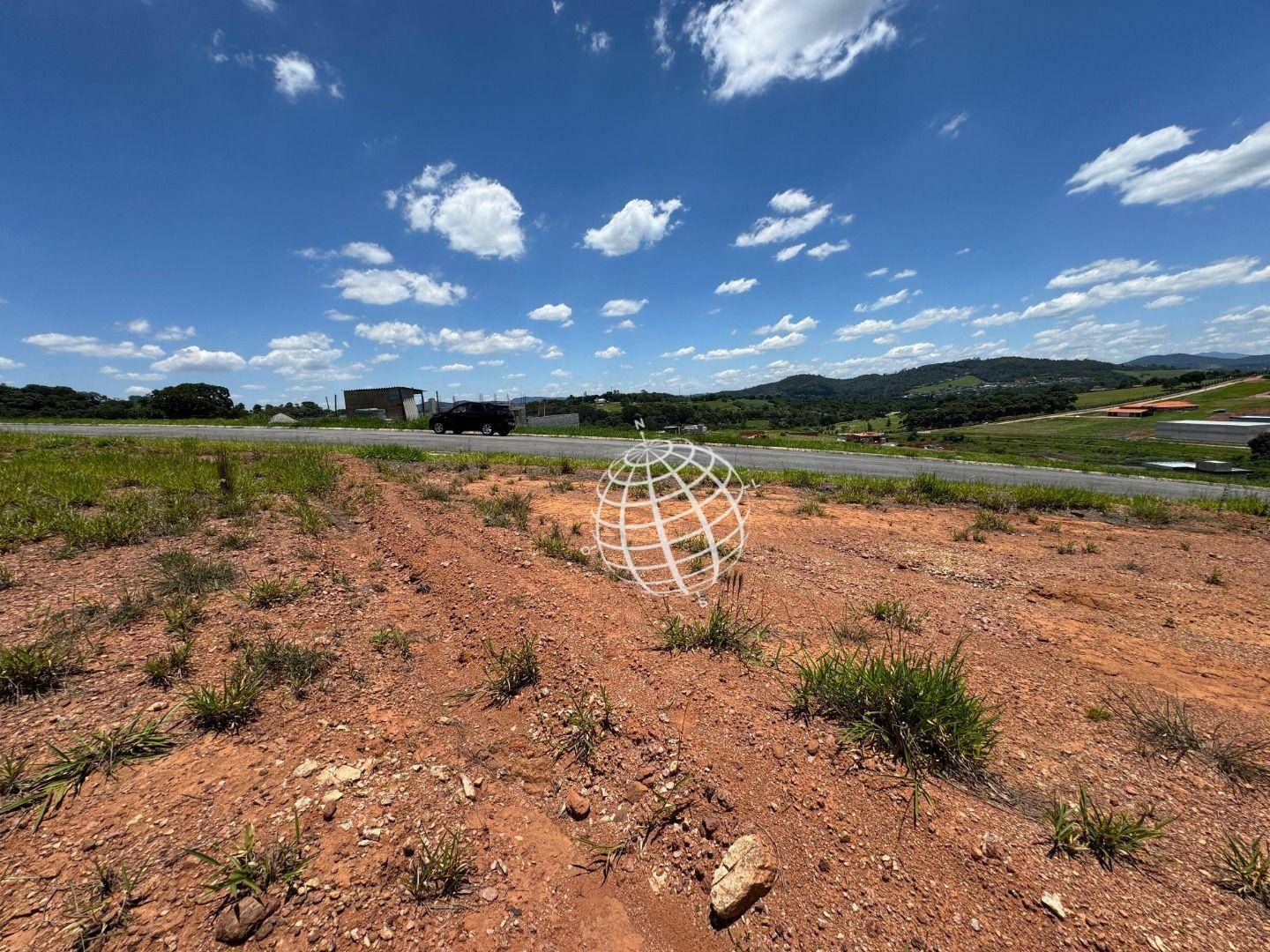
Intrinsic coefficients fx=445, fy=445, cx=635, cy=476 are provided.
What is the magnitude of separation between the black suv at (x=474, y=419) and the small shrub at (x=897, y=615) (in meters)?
23.4

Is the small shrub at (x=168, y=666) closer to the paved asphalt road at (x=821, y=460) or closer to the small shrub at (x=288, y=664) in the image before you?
the small shrub at (x=288, y=664)

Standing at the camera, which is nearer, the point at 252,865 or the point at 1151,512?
the point at 252,865

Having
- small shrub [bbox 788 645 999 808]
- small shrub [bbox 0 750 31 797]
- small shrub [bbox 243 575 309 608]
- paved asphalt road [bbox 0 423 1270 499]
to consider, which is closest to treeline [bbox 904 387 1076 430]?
paved asphalt road [bbox 0 423 1270 499]

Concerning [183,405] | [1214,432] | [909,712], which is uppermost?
[183,405]

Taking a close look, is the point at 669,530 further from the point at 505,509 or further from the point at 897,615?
the point at 897,615

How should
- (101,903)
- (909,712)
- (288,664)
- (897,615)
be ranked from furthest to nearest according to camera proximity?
(897,615)
(288,664)
(909,712)
(101,903)

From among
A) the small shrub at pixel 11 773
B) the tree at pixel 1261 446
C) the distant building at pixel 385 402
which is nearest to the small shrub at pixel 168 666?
the small shrub at pixel 11 773

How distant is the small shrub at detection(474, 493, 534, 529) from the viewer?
685cm

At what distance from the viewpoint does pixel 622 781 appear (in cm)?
260

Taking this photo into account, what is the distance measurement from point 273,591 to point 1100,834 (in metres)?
6.19

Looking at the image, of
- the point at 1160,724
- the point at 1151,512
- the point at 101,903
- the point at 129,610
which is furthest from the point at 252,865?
the point at 1151,512

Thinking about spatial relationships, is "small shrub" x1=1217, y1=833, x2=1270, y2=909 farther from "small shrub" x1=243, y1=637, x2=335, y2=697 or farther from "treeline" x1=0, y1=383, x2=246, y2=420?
"treeline" x1=0, y1=383, x2=246, y2=420

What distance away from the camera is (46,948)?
169cm

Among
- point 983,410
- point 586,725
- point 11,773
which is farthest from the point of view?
point 983,410
